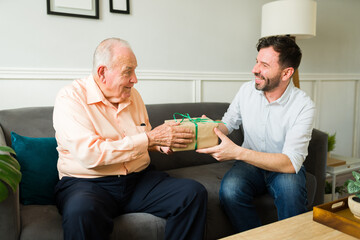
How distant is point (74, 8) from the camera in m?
2.05

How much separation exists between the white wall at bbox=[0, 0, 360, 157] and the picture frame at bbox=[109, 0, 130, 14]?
0.04m

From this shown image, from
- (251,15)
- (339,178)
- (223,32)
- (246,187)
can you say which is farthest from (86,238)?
(339,178)

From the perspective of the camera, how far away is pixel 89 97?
141 cm

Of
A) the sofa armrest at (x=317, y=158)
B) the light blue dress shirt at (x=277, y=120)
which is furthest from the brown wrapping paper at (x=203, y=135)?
the sofa armrest at (x=317, y=158)

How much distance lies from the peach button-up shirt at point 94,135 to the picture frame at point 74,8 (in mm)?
806

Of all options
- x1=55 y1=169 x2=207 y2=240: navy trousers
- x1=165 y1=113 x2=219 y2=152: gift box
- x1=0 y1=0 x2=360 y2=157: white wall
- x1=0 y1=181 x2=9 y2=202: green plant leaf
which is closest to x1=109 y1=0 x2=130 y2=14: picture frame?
x1=0 y1=0 x2=360 y2=157: white wall

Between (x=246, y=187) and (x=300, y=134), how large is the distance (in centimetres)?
38

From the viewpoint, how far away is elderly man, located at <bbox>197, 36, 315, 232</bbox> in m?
1.49

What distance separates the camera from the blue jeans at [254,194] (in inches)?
58.2

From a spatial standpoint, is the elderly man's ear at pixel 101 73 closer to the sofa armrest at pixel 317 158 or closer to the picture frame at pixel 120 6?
the picture frame at pixel 120 6

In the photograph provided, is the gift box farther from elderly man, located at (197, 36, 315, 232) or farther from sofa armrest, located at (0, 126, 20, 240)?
sofa armrest, located at (0, 126, 20, 240)

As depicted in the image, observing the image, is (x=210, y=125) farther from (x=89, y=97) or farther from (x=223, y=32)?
(x=223, y=32)

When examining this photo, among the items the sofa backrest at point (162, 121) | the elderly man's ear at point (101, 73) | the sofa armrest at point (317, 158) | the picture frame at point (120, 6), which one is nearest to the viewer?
the elderly man's ear at point (101, 73)

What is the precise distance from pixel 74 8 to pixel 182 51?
0.88 m
